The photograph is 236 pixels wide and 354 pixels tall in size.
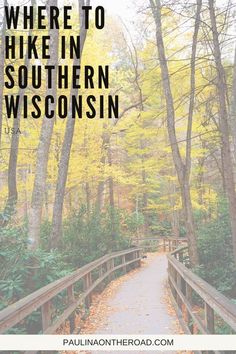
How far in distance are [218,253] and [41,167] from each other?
5.93m

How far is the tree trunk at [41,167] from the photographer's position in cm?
844

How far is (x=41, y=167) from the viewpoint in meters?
9.02

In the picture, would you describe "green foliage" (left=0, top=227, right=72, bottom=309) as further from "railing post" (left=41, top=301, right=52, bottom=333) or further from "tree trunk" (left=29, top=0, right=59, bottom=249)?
"tree trunk" (left=29, top=0, right=59, bottom=249)

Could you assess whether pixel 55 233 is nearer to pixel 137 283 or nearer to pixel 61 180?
pixel 61 180

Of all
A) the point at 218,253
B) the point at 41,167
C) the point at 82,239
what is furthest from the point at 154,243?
the point at 41,167

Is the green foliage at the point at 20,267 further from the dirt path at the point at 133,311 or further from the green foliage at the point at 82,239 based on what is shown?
the green foliage at the point at 82,239

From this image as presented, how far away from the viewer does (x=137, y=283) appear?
44.9 feet

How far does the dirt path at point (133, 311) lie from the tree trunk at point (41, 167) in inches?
75.2

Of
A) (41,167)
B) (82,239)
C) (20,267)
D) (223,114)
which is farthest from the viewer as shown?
(82,239)

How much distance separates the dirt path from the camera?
23.1 feet

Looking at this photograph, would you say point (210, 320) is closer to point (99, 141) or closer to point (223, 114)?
point (223, 114)

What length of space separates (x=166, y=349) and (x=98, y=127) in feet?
46.6

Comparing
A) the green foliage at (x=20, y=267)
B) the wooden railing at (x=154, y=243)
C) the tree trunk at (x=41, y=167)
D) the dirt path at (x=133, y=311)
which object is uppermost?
the tree trunk at (x=41, y=167)

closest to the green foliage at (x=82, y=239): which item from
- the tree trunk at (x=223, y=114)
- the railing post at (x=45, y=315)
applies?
the tree trunk at (x=223, y=114)
